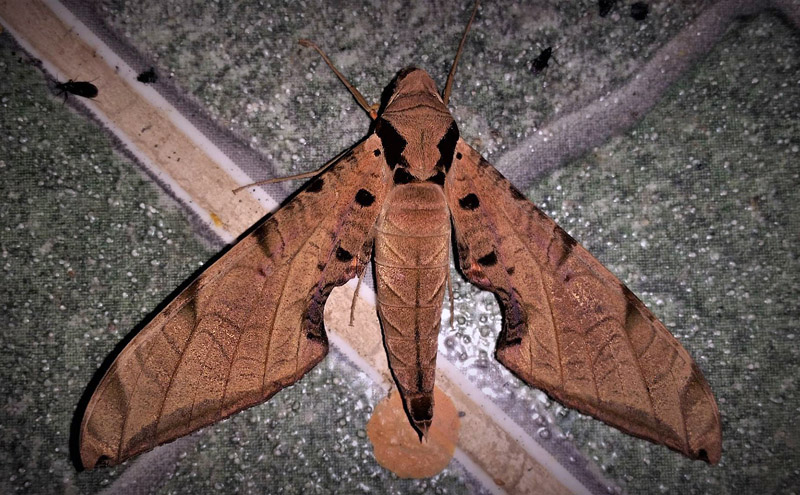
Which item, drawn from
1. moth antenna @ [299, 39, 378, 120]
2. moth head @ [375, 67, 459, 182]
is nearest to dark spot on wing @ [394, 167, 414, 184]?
A: moth head @ [375, 67, 459, 182]

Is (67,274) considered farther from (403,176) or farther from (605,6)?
(605,6)

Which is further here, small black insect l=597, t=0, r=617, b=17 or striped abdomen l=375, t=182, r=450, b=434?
small black insect l=597, t=0, r=617, b=17

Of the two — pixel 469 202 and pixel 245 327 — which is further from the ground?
pixel 469 202

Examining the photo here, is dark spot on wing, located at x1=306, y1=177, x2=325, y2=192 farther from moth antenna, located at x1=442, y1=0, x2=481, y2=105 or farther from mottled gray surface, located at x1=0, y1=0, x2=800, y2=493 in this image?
moth antenna, located at x1=442, y1=0, x2=481, y2=105

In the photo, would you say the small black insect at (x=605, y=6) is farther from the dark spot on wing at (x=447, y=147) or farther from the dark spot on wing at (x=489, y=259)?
the dark spot on wing at (x=489, y=259)

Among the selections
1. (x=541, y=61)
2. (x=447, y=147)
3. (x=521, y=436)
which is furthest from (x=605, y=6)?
(x=521, y=436)

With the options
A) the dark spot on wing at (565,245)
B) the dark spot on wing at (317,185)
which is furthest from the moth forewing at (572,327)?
the dark spot on wing at (317,185)

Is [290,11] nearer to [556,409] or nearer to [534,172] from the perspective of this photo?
[534,172]
